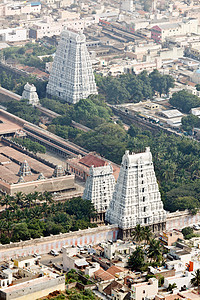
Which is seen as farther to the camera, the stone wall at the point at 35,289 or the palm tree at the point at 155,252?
the palm tree at the point at 155,252

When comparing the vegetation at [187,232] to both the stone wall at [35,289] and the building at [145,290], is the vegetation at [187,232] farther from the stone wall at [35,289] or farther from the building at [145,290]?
the stone wall at [35,289]

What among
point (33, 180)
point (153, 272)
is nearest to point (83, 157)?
point (33, 180)

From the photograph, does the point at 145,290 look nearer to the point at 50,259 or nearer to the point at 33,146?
the point at 50,259

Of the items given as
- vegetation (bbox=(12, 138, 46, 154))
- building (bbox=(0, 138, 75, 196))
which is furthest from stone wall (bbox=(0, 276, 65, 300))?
vegetation (bbox=(12, 138, 46, 154))

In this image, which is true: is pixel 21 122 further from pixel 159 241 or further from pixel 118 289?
pixel 118 289

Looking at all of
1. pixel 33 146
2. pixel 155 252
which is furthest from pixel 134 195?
pixel 33 146

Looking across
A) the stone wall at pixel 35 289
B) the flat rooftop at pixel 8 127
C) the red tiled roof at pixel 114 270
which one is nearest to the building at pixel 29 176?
the flat rooftop at pixel 8 127

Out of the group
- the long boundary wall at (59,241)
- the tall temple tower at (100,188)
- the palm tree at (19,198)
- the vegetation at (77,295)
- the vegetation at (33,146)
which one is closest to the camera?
the vegetation at (77,295)
